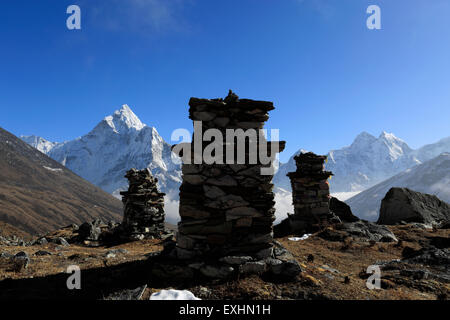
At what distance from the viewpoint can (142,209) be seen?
1608 cm

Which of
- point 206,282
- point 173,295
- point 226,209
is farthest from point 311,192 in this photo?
point 173,295

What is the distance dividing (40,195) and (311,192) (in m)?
153

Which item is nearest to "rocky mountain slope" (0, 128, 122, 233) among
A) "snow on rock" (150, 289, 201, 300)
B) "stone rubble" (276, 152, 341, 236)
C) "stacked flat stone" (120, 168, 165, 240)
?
"stacked flat stone" (120, 168, 165, 240)

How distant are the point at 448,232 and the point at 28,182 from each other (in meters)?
184

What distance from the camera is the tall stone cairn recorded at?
5.97 meters

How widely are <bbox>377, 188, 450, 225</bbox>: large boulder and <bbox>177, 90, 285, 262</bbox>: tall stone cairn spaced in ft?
52.1

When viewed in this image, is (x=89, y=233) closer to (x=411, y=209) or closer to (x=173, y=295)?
(x=173, y=295)

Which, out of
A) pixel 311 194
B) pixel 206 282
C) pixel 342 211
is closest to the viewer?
pixel 206 282

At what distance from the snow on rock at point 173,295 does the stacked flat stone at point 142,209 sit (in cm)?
1146

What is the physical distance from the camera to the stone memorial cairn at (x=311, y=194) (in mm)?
14914

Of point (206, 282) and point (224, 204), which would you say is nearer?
point (206, 282)

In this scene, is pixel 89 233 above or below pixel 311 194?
below

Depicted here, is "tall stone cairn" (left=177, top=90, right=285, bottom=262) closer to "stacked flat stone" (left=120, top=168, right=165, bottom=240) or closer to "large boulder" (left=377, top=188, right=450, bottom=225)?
"stacked flat stone" (left=120, top=168, right=165, bottom=240)
